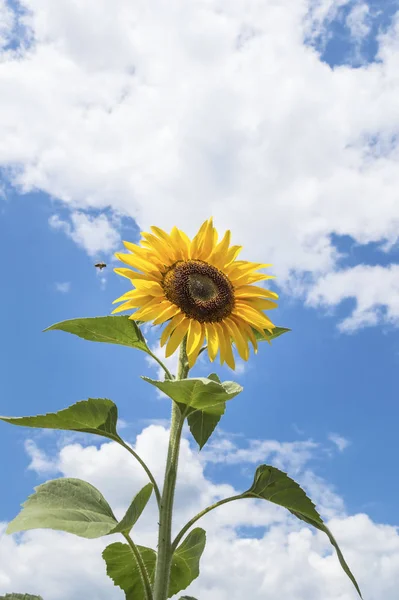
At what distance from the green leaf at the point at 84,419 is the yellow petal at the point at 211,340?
63 centimetres

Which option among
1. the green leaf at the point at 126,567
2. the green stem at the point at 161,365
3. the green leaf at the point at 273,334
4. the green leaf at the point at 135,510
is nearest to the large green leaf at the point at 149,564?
the green leaf at the point at 126,567

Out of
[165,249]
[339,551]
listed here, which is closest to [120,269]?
[165,249]

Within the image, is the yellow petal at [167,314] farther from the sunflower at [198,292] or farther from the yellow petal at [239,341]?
the yellow petal at [239,341]

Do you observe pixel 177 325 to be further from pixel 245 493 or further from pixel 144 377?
pixel 245 493

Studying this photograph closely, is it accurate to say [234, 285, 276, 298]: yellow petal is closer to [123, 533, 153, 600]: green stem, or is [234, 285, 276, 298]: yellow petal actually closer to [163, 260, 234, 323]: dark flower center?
[163, 260, 234, 323]: dark flower center

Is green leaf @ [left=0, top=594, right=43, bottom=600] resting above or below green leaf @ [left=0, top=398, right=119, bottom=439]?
below

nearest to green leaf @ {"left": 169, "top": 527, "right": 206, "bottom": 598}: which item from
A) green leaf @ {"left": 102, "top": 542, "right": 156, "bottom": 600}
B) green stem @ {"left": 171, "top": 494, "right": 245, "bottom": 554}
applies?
green leaf @ {"left": 102, "top": 542, "right": 156, "bottom": 600}

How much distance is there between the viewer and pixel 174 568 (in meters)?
4.23

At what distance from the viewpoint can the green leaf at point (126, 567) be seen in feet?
14.0

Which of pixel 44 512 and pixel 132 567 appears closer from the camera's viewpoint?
pixel 44 512

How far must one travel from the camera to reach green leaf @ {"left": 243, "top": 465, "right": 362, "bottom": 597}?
3857mm

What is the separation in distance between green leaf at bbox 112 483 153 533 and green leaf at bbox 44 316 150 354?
81 centimetres

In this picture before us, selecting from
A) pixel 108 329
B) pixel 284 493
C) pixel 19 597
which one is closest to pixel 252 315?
pixel 108 329

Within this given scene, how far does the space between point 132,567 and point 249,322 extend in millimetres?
1738
